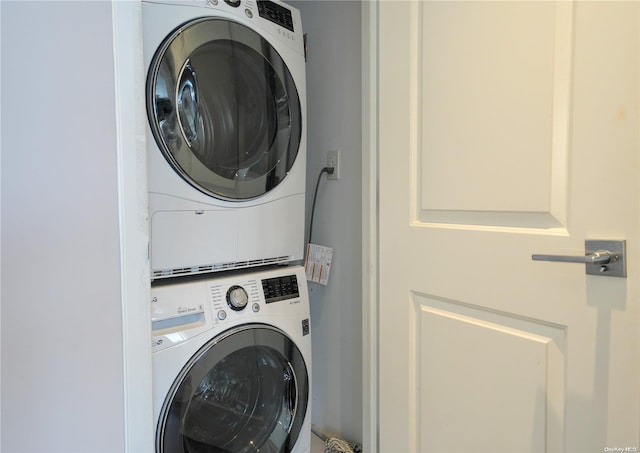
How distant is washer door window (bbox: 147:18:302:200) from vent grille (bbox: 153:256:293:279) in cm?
21

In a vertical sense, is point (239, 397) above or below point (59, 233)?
below

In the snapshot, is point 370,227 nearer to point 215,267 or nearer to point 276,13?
point 215,267

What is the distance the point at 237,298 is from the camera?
3.78ft

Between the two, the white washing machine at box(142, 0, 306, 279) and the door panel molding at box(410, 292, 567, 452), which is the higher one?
the white washing machine at box(142, 0, 306, 279)

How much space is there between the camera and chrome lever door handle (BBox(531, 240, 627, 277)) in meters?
0.77

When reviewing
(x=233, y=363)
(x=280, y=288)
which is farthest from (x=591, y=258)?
(x=233, y=363)

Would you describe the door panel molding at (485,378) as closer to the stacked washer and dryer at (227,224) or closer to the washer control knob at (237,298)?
the stacked washer and dryer at (227,224)

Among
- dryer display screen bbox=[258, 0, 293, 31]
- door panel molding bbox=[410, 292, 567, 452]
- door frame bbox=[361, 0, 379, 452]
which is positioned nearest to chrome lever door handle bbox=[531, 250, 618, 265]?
door panel molding bbox=[410, 292, 567, 452]

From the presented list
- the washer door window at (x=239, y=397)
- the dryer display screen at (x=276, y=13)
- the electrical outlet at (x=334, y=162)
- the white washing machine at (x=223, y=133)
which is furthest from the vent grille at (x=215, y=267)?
the dryer display screen at (x=276, y=13)

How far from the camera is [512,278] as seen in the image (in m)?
0.94

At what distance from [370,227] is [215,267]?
53cm

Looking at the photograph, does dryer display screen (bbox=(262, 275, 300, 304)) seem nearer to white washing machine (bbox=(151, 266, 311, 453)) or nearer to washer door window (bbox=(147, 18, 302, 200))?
white washing machine (bbox=(151, 266, 311, 453))

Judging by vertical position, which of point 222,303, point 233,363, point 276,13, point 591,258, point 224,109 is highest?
point 276,13

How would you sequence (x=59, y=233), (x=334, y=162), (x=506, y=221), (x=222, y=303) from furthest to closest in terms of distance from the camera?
(x=334, y=162), (x=222, y=303), (x=506, y=221), (x=59, y=233)
